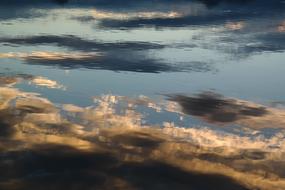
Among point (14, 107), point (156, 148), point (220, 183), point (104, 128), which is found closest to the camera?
point (220, 183)

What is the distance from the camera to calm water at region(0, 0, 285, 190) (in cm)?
550

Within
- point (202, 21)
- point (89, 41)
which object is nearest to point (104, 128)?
point (89, 41)

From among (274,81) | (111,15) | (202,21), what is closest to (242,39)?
(202,21)

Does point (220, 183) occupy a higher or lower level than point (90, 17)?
lower

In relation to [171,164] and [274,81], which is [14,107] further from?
[274,81]

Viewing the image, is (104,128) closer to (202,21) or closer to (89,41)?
(89,41)

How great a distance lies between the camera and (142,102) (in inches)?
316

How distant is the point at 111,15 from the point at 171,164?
11.1 meters

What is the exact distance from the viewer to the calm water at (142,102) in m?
5.50

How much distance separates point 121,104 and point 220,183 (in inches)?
116

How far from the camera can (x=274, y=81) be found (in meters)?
9.48

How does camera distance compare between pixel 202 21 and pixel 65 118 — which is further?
pixel 202 21

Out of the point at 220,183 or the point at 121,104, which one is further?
the point at 121,104

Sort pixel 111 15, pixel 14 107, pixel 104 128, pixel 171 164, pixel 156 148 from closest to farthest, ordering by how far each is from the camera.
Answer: pixel 171 164, pixel 156 148, pixel 104 128, pixel 14 107, pixel 111 15
